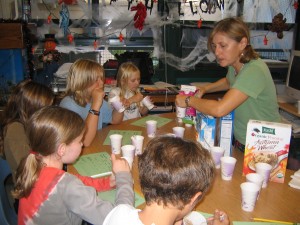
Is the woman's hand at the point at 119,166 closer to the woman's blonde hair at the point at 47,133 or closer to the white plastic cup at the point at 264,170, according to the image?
the woman's blonde hair at the point at 47,133

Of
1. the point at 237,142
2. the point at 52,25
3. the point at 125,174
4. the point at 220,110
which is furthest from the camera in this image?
the point at 52,25

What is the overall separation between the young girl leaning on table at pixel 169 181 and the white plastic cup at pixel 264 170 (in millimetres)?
502

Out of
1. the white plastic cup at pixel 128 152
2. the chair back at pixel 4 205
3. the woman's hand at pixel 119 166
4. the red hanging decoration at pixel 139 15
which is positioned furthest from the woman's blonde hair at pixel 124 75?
the woman's hand at pixel 119 166

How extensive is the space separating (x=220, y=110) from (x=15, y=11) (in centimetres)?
259

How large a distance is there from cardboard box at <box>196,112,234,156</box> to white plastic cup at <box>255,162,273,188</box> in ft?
0.86

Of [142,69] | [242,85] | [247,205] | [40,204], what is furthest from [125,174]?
[142,69]

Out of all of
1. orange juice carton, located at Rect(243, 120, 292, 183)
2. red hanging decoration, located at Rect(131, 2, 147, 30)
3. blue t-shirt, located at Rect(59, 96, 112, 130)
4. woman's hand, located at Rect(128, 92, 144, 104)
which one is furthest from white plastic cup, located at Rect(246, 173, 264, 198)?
red hanging decoration, located at Rect(131, 2, 147, 30)

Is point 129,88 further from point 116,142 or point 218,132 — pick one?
point 218,132

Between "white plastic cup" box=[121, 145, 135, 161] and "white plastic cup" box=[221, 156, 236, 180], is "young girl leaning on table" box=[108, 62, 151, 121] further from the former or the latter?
"white plastic cup" box=[221, 156, 236, 180]

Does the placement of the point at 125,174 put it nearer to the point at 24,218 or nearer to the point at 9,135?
the point at 24,218

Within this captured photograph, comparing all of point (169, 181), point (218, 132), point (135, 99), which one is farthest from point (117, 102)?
point (169, 181)

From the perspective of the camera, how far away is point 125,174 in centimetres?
134

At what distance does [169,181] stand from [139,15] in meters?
2.84

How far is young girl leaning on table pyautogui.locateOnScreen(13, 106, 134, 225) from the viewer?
3.86 feet
